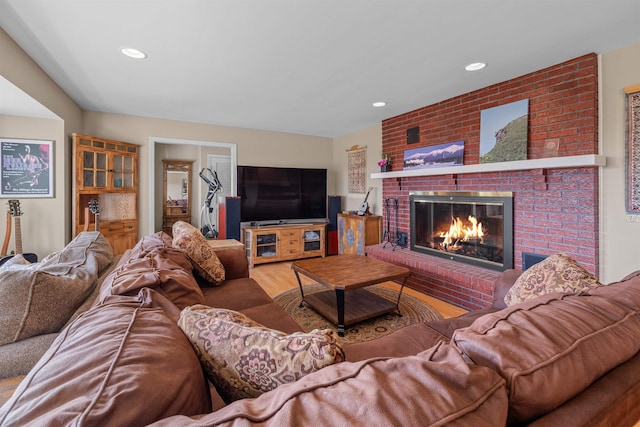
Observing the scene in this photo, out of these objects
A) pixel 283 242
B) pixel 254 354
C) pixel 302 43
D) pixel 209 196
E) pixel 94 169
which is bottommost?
pixel 283 242

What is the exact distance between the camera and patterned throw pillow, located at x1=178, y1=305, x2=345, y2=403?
2.03 feet

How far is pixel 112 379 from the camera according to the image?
515 mm

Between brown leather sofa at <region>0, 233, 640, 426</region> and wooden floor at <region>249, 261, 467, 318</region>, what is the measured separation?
2062 millimetres

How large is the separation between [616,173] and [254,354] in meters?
2.90

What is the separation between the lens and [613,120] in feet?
7.09

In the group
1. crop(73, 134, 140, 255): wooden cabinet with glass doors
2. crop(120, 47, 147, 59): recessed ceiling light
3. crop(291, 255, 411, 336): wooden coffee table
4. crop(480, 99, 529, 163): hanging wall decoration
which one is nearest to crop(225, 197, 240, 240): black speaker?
crop(73, 134, 140, 255): wooden cabinet with glass doors

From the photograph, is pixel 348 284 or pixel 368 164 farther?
pixel 368 164

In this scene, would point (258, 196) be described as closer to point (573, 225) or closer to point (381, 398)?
point (573, 225)

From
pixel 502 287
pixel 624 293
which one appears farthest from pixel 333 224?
pixel 624 293

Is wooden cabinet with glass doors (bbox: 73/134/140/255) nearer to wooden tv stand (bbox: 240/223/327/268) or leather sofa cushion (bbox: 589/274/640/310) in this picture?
wooden tv stand (bbox: 240/223/327/268)

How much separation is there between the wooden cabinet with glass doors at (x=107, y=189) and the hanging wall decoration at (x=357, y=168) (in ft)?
10.8

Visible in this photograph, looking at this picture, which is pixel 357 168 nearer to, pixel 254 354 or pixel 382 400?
pixel 254 354

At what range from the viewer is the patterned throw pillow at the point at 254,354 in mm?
620

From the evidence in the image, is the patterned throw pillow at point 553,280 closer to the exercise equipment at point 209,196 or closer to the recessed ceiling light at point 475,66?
the recessed ceiling light at point 475,66
